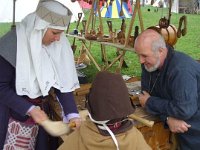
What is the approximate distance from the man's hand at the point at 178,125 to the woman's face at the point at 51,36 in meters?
0.95

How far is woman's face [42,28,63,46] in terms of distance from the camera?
1.72 meters

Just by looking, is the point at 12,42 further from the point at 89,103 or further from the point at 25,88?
the point at 89,103

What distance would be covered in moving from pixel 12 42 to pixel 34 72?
202mm

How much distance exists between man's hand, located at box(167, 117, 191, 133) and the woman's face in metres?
0.95

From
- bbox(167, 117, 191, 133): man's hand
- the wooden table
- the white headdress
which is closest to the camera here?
the white headdress

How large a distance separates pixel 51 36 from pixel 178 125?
103 centimetres

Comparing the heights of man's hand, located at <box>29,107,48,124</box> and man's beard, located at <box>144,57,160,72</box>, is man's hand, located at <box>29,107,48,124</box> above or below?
below

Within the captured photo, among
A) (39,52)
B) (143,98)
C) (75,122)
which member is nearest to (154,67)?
(143,98)

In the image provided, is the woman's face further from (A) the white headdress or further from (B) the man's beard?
(B) the man's beard

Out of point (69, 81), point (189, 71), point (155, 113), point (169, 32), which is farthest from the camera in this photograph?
point (169, 32)

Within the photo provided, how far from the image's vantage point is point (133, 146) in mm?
1298

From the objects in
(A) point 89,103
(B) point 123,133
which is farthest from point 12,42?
(B) point 123,133

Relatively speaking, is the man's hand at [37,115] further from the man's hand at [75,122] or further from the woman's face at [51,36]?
the woman's face at [51,36]

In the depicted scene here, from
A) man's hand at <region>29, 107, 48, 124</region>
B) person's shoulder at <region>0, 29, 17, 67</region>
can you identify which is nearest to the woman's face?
person's shoulder at <region>0, 29, 17, 67</region>
